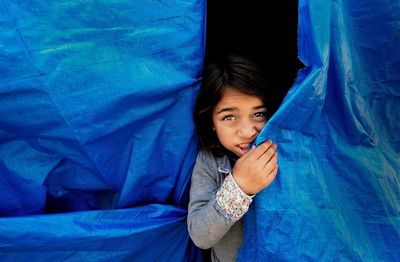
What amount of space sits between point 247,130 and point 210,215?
0.21 meters

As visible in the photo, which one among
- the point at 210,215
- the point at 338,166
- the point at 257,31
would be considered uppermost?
the point at 257,31

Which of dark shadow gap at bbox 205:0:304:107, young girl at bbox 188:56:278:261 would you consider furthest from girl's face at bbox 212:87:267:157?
dark shadow gap at bbox 205:0:304:107

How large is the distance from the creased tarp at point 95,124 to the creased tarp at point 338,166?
218 mm

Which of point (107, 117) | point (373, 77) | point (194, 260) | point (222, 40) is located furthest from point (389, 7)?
point (194, 260)

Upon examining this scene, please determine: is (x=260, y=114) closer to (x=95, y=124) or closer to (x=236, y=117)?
(x=236, y=117)

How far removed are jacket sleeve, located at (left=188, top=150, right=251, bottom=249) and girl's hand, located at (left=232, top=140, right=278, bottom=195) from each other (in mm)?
30

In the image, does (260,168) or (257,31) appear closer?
(260,168)

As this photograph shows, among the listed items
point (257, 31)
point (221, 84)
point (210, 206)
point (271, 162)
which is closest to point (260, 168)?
point (271, 162)

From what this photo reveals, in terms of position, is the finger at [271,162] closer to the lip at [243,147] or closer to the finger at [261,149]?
the finger at [261,149]

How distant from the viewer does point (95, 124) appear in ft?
2.59

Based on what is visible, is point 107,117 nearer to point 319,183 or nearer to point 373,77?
point 319,183

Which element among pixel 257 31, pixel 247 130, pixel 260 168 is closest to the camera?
pixel 260 168

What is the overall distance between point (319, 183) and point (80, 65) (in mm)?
495

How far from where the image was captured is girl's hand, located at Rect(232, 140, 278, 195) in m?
0.78
